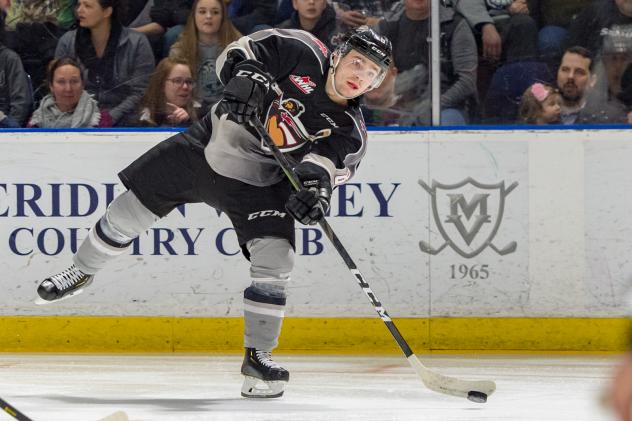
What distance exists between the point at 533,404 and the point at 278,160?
0.98 m

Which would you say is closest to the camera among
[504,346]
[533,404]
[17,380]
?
[533,404]

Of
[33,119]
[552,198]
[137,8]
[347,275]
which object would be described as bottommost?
[347,275]

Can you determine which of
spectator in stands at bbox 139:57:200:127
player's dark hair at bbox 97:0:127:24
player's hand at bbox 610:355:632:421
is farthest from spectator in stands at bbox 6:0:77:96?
player's hand at bbox 610:355:632:421

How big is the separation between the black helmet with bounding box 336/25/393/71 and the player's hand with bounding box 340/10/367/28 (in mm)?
1488

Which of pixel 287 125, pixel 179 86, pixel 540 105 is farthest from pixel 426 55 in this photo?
pixel 287 125

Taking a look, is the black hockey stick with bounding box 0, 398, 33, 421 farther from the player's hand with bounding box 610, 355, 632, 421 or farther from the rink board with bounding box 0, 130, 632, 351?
the rink board with bounding box 0, 130, 632, 351

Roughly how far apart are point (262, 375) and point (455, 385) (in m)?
0.53

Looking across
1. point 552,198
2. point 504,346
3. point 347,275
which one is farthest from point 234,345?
point 552,198

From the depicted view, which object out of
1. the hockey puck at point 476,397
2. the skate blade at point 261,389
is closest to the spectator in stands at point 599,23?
the hockey puck at point 476,397

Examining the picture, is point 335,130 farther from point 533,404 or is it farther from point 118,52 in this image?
point 118,52

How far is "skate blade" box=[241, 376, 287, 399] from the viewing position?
10.4 feet

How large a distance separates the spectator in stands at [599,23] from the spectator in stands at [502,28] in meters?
0.17

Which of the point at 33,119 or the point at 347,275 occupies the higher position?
the point at 33,119

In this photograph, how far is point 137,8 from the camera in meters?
4.70
